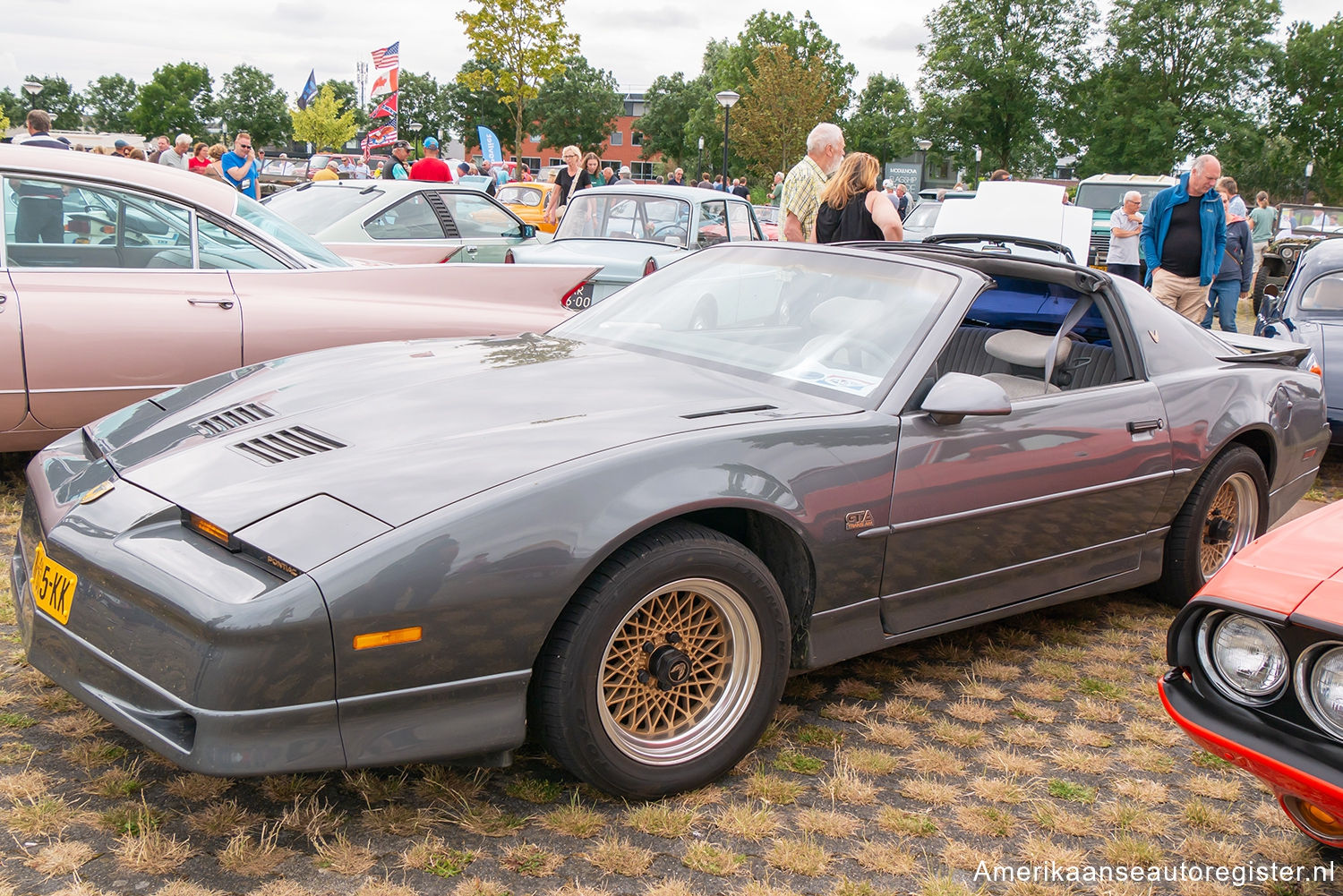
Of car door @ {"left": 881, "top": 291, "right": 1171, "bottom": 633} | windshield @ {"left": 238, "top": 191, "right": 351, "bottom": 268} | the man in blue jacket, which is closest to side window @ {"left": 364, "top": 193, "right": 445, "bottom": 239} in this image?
windshield @ {"left": 238, "top": 191, "right": 351, "bottom": 268}

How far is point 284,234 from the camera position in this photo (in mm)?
5258

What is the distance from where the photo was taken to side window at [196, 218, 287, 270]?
491 centimetres

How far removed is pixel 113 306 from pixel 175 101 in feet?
322

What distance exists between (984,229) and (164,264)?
9.17 metres

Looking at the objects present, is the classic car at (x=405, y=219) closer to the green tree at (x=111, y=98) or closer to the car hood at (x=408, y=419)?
the car hood at (x=408, y=419)

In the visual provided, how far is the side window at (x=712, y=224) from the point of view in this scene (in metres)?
9.05

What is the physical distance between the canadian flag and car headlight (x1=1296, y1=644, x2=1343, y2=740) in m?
32.6

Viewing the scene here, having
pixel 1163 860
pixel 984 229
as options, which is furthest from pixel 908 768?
pixel 984 229

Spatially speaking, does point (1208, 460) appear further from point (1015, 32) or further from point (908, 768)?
point (1015, 32)

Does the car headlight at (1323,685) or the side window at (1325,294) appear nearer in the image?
the car headlight at (1323,685)

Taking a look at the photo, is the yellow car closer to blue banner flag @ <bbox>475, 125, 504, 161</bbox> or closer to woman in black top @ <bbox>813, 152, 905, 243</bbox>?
blue banner flag @ <bbox>475, 125, 504, 161</bbox>

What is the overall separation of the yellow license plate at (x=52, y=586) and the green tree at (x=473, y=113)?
8176 cm

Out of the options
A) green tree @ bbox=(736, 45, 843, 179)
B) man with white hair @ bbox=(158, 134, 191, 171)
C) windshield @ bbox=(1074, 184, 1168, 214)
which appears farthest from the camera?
green tree @ bbox=(736, 45, 843, 179)

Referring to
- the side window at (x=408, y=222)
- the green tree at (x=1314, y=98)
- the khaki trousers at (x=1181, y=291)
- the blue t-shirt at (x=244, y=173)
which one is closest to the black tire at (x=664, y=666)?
the side window at (x=408, y=222)
